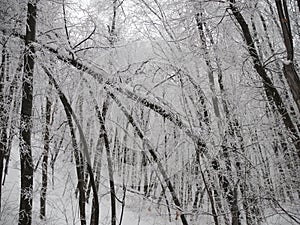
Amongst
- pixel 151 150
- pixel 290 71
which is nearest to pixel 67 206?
pixel 151 150

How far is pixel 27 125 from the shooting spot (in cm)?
319

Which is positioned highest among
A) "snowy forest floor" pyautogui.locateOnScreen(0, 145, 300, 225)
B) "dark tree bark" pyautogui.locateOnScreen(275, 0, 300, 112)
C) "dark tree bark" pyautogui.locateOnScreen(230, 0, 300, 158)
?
"dark tree bark" pyautogui.locateOnScreen(230, 0, 300, 158)

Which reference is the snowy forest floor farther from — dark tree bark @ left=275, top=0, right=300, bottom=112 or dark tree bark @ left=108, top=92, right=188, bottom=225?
dark tree bark @ left=275, top=0, right=300, bottom=112

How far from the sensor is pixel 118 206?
958cm

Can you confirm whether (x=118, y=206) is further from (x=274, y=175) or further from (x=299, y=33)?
(x=299, y=33)

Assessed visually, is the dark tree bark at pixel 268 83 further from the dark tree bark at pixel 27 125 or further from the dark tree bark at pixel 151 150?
the dark tree bark at pixel 27 125

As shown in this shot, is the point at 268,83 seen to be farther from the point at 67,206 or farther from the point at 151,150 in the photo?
the point at 67,206

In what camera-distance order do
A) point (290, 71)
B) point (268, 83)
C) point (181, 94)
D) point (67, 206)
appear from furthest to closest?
1. point (67, 206)
2. point (181, 94)
3. point (268, 83)
4. point (290, 71)

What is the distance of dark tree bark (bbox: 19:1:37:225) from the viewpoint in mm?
3133

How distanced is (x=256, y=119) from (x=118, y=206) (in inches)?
289

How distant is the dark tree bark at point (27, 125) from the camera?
123 inches

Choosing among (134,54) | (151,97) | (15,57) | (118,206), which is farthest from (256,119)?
Result: (118,206)

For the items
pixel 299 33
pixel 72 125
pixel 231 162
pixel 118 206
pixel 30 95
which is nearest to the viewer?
pixel 231 162

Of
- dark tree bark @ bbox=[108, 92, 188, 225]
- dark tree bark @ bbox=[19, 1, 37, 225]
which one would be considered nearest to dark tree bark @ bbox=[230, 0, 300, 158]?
dark tree bark @ bbox=[108, 92, 188, 225]
